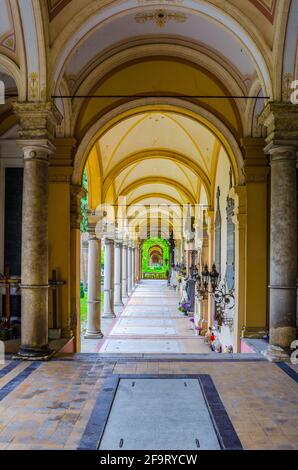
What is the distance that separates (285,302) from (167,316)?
50.8ft

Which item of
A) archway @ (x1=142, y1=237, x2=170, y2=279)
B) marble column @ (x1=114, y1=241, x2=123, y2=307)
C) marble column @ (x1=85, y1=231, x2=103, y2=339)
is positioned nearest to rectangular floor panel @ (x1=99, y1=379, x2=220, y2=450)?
marble column @ (x1=85, y1=231, x2=103, y2=339)

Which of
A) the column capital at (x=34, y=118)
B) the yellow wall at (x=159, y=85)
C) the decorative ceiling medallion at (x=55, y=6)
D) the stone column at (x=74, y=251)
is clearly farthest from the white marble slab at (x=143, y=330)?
the decorative ceiling medallion at (x=55, y=6)

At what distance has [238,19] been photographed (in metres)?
8.11

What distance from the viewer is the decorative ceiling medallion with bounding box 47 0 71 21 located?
26.2ft

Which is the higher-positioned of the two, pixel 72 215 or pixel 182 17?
pixel 182 17

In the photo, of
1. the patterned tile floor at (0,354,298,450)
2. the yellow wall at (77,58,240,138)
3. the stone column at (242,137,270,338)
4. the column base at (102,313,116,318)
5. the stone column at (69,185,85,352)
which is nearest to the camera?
the patterned tile floor at (0,354,298,450)

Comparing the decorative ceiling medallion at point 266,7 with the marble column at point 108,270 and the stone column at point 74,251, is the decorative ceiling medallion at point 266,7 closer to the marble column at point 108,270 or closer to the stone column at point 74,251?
the stone column at point 74,251

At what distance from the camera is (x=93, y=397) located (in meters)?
6.12

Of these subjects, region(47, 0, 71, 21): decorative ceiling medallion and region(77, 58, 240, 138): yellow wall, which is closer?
region(47, 0, 71, 21): decorative ceiling medallion

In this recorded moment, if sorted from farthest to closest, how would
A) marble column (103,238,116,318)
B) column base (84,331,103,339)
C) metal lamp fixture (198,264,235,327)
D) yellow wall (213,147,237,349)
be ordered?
marble column (103,238,116,318), column base (84,331,103,339), yellow wall (213,147,237,349), metal lamp fixture (198,264,235,327)

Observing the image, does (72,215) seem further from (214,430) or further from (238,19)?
(214,430)

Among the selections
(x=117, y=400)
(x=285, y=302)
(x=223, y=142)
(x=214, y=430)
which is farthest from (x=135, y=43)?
(x=214, y=430)

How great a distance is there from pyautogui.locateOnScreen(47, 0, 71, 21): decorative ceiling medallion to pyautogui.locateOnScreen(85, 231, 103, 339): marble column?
894cm

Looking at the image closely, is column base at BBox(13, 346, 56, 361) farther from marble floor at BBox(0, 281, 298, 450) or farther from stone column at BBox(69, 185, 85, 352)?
stone column at BBox(69, 185, 85, 352)
